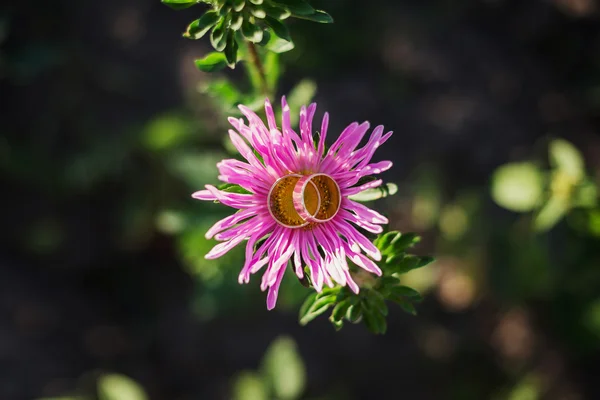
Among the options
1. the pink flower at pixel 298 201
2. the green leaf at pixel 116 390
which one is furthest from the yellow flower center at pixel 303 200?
the green leaf at pixel 116 390

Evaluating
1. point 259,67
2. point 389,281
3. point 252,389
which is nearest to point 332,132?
point 252,389

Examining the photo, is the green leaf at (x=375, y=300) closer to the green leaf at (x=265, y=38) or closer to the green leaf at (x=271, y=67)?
the green leaf at (x=265, y=38)

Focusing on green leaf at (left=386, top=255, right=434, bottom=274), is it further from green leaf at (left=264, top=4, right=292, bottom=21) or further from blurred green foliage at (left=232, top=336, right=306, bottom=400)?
blurred green foliage at (left=232, top=336, right=306, bottom=400)

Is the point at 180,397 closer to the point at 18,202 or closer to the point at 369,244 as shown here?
the point at 18,202

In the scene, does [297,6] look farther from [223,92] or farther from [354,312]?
[354,312]

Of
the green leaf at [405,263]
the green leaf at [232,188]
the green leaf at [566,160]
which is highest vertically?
the green leaf at [232,188]
